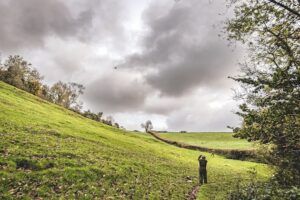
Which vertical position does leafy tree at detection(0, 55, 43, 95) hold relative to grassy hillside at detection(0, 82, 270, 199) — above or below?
above

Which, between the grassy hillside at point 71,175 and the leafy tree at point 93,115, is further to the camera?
the leafy tree at point 93,115

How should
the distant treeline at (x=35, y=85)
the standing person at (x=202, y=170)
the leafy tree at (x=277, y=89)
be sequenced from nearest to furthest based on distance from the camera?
the leafy tree at (x=277, y=89) → the standing person at (x=202, y=170) → the distant treeline at (x=35, y=85)

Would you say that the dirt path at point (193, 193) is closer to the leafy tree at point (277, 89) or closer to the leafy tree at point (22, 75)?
the leafy tree at point (277, 89)

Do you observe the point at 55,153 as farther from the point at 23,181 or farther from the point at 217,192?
the point at 217,192

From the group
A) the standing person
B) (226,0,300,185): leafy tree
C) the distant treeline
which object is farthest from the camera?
the distant treeline

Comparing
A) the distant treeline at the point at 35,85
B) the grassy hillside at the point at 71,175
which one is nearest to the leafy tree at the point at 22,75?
the distant treeline at the point at 35,85

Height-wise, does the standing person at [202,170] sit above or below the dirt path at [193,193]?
above

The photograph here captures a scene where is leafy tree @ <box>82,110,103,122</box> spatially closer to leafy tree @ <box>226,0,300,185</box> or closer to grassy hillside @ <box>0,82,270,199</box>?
grassy hillside @ <box>0,82,270,199</box>

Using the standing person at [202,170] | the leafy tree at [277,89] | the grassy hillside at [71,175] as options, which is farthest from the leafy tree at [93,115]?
the leafy tree at [277,89]

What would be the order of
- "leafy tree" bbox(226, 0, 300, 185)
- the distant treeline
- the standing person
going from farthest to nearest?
the distant treeline < the standing person < "leafy tree" bbox(226, 0, 300, 185)

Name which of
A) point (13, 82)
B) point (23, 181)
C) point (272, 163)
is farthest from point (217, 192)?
point (13, 82)

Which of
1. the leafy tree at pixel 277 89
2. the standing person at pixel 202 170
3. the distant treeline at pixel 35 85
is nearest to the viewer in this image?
the leafy tree at pixel 277 89

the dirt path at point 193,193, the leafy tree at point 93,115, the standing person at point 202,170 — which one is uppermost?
the leafy tree at point 93,115

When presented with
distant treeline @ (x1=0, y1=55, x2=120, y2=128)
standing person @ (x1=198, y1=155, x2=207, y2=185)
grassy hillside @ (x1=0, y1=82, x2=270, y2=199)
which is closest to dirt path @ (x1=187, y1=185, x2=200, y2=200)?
grassy hillside @ (x1=0, y1=82, x2=270, y2=199)
